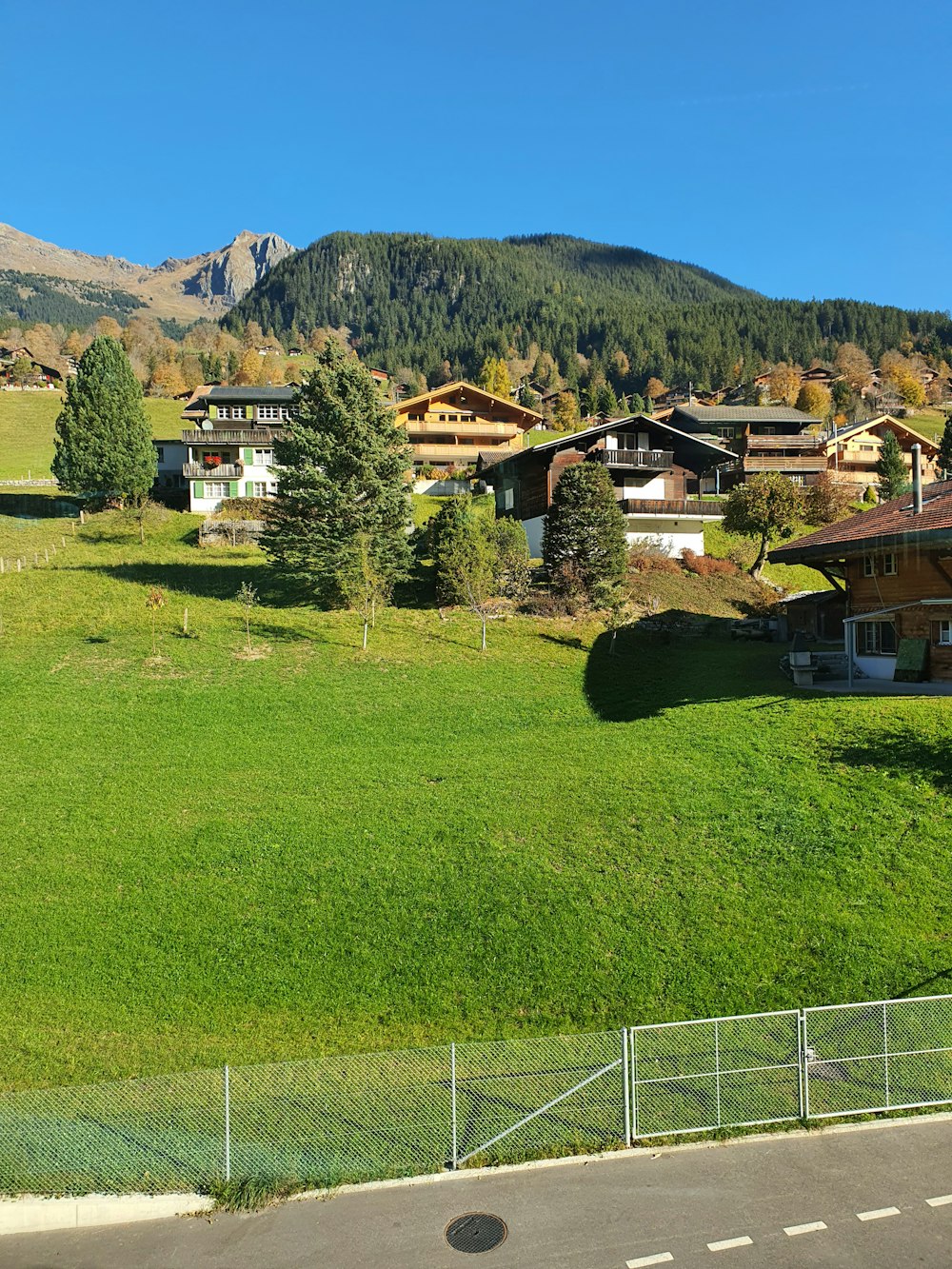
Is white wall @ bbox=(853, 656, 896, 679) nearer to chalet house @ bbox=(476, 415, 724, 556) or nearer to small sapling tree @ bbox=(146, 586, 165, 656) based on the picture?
chalet house @ bbox=(476, 415, 724, 556)

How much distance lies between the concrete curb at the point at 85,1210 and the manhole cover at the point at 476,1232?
3.27 m

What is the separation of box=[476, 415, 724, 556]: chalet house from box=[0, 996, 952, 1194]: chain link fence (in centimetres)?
3985

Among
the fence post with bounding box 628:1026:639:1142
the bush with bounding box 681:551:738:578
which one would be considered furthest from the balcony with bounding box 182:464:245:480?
the fence post with bounding box 628:1026:639:1142

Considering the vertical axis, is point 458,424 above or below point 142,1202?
above

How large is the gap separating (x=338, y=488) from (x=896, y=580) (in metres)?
24.1

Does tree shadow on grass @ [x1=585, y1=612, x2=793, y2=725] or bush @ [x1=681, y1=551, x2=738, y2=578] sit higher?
bush @ [x1=681, y1=551, x2=738, y2=578]

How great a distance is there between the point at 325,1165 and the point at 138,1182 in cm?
244

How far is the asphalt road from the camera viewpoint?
9.54 meters

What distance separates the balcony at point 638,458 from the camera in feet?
172

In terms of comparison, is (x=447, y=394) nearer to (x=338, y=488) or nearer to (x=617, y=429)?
(x=617, y=429)

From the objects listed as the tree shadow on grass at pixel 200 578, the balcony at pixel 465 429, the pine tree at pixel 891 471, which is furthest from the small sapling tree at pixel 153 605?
the pine tree at pixel 891 471

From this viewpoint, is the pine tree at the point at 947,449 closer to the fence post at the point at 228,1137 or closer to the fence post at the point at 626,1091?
the fence post at the point at 626,1091

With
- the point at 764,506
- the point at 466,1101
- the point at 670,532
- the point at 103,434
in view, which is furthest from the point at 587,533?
the point at 103,434

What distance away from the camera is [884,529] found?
89.2ft
